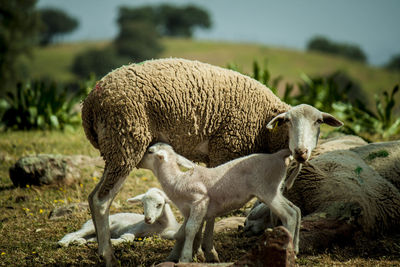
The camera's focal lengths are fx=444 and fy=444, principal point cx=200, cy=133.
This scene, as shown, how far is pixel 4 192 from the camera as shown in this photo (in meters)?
7.97

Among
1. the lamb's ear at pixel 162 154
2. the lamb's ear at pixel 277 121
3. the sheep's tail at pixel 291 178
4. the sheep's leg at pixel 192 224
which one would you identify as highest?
the lamb's ear at pixel 277 121

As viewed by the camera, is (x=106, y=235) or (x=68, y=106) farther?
(x=68, y=106)

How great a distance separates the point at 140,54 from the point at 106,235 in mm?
70029

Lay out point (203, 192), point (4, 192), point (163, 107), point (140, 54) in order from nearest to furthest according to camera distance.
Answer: point (203, 192) → point (163, 107) → point (4, 192) → point (140, 54)

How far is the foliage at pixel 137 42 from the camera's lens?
2844 inches

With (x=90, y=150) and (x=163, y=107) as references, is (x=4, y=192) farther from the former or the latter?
(x=163, y=107)

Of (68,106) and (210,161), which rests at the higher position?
(210,161)

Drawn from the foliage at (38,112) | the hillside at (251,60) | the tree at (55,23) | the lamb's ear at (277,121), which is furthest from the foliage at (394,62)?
the lamb's ear at (277,121)

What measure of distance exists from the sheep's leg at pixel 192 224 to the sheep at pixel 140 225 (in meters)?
0.97

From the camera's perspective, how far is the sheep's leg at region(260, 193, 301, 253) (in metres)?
4.38

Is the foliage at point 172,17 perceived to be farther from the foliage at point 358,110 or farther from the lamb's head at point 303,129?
the lamb's head at point 303,129

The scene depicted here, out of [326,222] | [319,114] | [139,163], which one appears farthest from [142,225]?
[319,114]

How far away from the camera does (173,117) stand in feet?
16.4

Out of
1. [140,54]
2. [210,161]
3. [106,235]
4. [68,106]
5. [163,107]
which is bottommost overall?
[140,54]
